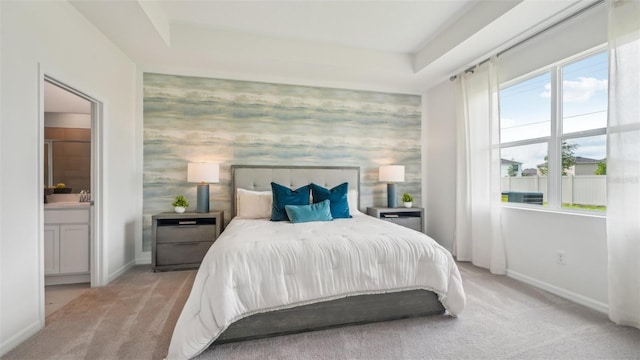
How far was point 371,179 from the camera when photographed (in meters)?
4.44

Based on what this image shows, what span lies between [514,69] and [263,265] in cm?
349

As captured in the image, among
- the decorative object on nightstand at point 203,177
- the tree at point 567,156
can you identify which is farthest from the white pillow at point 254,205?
the tree at point 567,156

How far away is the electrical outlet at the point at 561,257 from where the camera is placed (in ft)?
8.64

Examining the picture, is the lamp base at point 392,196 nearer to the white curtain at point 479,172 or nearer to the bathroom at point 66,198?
the white curtain at point 479,172

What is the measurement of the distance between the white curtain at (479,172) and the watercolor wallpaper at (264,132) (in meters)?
0.95

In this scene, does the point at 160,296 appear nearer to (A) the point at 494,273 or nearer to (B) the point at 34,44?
(B) the point at 34,44

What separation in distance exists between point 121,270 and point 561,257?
480cm

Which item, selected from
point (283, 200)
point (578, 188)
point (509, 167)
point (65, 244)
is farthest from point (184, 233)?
point (578, 188)

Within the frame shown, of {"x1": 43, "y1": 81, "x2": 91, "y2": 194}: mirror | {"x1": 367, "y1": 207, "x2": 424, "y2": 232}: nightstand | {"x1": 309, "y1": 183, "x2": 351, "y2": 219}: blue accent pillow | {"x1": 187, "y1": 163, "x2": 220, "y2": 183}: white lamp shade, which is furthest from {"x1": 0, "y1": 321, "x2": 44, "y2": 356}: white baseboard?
{"x1": 367, "y1": 207, "x2": 424, "y2": 232}: nightstand

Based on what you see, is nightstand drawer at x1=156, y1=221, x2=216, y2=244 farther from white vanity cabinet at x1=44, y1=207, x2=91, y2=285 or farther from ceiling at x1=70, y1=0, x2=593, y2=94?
ceiling at x1=70, y1=0, x2=593, y2=94

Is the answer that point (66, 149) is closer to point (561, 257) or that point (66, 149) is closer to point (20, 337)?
point (20, 337)

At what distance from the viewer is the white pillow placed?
341 centimetres

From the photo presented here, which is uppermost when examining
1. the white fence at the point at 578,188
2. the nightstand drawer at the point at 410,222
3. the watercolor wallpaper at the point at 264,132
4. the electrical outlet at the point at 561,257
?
the watercolor wallpaper at the point at 264,132

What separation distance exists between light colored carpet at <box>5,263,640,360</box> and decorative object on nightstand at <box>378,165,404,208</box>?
1880 mm
